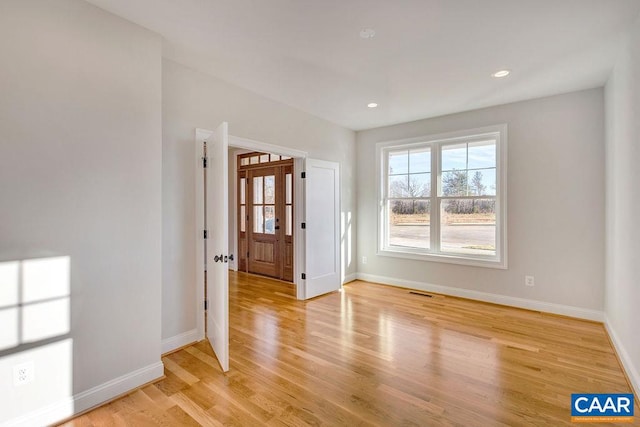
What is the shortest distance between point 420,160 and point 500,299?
237cm

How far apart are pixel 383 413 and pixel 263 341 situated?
4.88ft

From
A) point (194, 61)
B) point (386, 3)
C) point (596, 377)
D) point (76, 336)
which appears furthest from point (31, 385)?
point (596, 377)

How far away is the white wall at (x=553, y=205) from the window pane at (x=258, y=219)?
12.2ft

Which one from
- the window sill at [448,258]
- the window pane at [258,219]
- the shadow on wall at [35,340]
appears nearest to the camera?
the shadow on wall at [35,340]

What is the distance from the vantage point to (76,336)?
6.82 ft

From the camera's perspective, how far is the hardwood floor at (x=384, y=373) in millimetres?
2041

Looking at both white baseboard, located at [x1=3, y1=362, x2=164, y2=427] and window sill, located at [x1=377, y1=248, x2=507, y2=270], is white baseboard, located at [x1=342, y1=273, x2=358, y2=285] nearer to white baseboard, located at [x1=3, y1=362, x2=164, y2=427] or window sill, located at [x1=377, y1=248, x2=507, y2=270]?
window sill, located at [x1=377, y1=248, x2=507, y2=270]

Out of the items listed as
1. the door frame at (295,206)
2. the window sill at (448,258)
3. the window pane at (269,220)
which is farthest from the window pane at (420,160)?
the window pane at (269,220)

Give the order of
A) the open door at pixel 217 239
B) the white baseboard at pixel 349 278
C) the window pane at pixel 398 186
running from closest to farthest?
the open door at pixel 217 239
the window pane at pixel 398 186
the white baseboard at pixel 349 278

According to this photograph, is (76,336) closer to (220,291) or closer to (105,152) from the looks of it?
(220,291)

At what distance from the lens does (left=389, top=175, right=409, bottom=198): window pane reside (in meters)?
5.26

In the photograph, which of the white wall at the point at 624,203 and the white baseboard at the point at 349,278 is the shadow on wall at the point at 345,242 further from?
the white wall at the point at 624,203

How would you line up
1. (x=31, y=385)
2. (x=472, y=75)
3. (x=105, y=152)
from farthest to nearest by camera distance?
(x=472, y=75), (x=105, y=152), (x=31, y=385)

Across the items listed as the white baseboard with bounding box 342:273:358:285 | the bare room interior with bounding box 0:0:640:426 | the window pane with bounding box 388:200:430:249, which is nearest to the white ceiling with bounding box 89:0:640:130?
the bare room interior with bounding box 0:0:640:426
